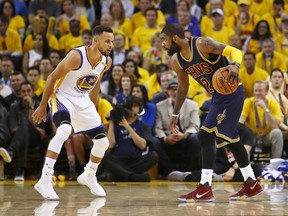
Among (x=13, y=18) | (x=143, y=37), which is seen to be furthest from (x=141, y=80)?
(x=13, y=18)

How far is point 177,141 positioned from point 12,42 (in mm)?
4751

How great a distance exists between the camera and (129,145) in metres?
10.6

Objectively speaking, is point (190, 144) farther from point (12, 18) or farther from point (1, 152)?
point (12, 18)

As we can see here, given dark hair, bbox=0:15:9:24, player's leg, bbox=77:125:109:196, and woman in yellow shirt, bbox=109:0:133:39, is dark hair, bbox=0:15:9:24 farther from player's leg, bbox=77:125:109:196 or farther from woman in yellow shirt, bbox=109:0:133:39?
player's leg, bbox=77:125:109:196

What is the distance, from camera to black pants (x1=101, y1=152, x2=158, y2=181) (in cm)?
1038

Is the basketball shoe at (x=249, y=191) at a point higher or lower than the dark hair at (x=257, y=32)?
lower

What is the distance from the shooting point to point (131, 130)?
10.5 meters

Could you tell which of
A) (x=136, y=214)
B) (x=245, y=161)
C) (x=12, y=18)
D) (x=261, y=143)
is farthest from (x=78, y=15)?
(x=136, y=214)

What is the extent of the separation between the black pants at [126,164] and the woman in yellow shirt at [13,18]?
504cm

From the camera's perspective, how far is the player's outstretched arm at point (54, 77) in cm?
746

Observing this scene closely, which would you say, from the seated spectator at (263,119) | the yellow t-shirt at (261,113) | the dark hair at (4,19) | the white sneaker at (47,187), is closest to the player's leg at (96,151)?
the white sneaker at (47,187)

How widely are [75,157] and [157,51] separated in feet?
10.2

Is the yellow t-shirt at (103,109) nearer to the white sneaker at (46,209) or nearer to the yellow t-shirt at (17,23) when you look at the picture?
the white sneaker at (46,209)

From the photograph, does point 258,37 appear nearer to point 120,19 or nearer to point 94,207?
point 120,19
